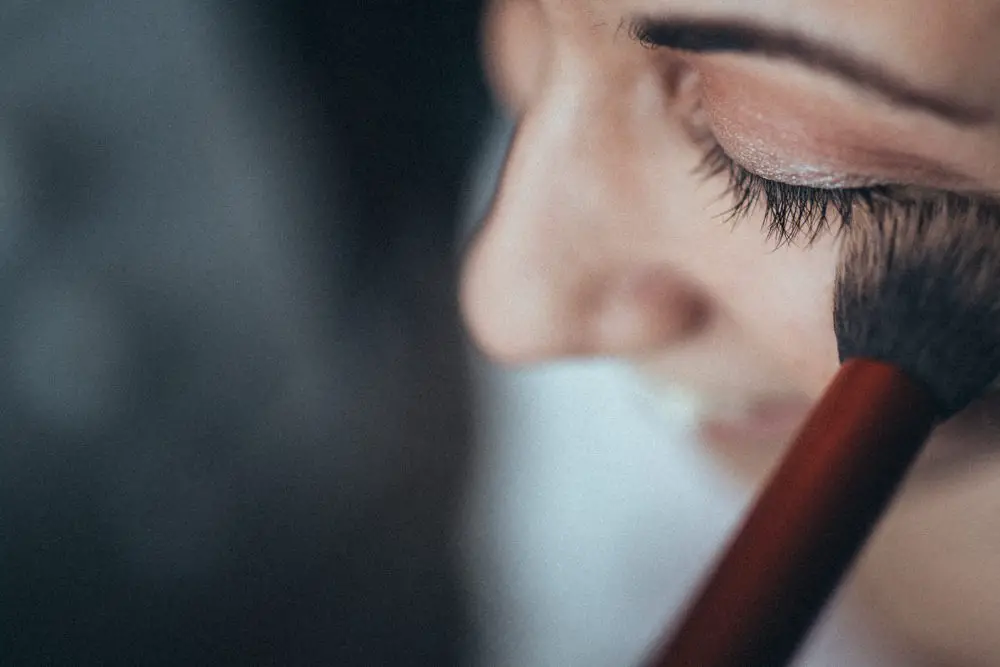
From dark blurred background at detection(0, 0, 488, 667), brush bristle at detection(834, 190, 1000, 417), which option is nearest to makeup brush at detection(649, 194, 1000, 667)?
brush bristle at detection(834, 190, 1000, 417)

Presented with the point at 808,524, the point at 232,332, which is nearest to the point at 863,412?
the point at 808,524

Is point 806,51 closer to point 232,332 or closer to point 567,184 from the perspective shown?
point 567,184

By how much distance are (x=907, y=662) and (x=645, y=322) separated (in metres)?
0.15

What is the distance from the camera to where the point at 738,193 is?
0.76 ft

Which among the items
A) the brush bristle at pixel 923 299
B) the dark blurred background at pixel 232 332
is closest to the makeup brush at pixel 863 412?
the brush bristle at pixel 923 299

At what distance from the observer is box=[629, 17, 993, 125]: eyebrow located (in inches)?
7.1

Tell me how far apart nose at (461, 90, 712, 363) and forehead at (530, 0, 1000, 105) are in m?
0.07

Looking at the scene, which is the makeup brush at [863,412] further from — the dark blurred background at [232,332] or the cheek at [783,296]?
the dark blurred background at [232,332]

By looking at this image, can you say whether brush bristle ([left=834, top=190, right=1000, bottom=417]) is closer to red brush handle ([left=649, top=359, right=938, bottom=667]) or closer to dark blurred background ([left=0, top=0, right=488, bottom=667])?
red brush handle ([left=649, top=359, right=938, bottom=667])

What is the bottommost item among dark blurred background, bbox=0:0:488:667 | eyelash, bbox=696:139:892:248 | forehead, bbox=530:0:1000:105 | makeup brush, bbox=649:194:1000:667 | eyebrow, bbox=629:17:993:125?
dark blurred background, bbox=0:0:488:667

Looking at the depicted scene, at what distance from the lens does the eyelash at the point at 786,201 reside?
213 mm

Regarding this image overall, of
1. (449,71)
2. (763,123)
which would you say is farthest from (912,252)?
(449,71)

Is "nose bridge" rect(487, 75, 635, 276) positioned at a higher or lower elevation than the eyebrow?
lower

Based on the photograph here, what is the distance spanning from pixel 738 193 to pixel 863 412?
0.21 feet
